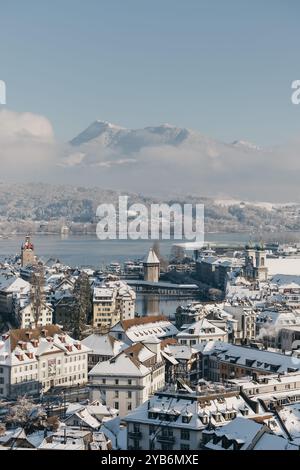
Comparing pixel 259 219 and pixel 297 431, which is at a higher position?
pixel 259 219

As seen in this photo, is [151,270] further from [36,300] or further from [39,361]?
[39,361]

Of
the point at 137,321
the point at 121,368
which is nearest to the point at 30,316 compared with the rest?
the point at 137,321

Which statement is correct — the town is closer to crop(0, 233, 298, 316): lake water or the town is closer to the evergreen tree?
the evergreen tree

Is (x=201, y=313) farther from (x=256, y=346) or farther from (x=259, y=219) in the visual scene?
(x=259, y=219)
